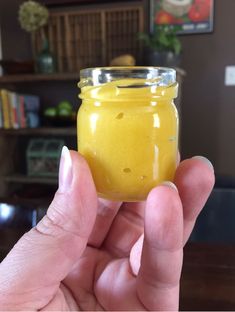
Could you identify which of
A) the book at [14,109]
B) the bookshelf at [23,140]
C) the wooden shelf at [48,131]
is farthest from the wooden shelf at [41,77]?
the wooden shelf at [48,131]

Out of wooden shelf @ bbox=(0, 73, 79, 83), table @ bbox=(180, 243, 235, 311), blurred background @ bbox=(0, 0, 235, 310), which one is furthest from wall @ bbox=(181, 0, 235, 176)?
table @ bbox=(180, 243, 235, 311)

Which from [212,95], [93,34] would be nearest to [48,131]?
[93,34]

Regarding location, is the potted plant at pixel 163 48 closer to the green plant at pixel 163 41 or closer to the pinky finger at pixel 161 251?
the green plant at pixel 163 41

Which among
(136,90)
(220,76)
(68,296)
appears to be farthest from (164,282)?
(220,76)

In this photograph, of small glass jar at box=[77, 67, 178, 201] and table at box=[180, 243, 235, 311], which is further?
table at box=[180, 243, 235, 311]

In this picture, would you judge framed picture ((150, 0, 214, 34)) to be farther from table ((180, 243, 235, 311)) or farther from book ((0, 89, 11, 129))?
table ((180, 243, 235, 311))

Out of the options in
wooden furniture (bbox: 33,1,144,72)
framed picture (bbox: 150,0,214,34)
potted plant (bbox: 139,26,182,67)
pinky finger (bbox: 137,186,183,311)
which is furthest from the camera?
wooden furniture (bbox: 33,1,144,72)
